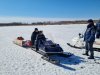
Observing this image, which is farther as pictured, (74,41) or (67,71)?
(74,41)

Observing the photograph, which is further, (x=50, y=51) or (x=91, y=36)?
(x=50, y=51)

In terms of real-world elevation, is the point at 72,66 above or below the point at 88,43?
below

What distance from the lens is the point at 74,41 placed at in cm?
1644

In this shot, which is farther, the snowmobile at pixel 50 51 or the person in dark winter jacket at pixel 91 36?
the snowmobile at pixel 50 51

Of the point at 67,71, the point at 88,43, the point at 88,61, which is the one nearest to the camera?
the point at 67,71

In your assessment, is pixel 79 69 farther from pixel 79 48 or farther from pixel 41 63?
pixel 79 48

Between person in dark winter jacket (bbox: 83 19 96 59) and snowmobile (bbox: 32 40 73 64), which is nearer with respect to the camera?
person in dark winter jacket (bbox: 83 19 96 59)

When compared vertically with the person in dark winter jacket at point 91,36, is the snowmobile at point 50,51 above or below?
below

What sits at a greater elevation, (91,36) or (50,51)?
(91,36)

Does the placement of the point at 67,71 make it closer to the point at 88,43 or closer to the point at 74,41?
the point at 88,43

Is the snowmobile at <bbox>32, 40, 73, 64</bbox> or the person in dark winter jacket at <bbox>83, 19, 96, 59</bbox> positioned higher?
the person in dark winter jacket at <bbox>83, 19, 96, 59</bbox>

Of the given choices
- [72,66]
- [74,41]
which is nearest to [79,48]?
[74,41]

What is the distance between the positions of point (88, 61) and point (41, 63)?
229 cm

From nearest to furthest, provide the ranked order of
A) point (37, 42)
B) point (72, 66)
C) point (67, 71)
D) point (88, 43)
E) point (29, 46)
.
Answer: point (67, 71) → point (72, 66) → point (88, 43) → point (37, 42) → point (29, 46)
